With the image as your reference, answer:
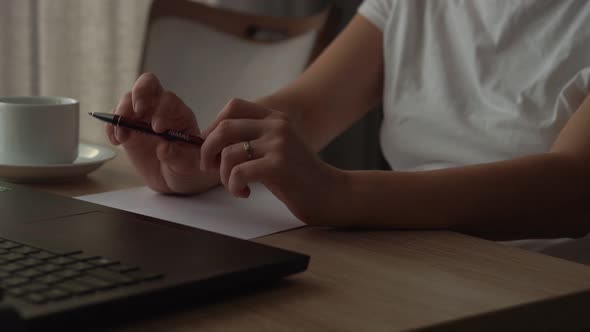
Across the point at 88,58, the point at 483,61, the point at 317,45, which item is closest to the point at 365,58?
the point at 483,61

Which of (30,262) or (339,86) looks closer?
(30,262)

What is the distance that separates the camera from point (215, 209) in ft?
2.80

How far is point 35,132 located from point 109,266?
48 cm

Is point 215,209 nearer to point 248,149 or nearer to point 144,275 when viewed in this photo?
point 248,149

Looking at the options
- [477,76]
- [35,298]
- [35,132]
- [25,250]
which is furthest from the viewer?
[477,76]

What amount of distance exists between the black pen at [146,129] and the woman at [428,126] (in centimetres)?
1

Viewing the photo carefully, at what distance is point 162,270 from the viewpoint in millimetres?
534

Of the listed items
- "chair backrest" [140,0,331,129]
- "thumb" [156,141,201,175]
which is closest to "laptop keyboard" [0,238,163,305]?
"thumb" [156,141,201,175]

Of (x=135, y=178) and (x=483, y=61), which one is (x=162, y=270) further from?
(x=483, y=61)

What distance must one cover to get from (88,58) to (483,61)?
1.49 metres

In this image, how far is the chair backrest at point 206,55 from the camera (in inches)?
69.7

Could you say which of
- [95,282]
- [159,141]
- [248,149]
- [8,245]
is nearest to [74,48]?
[159,141]

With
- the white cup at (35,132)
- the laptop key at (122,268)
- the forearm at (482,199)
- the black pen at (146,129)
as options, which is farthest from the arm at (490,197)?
the white cup at (35,132)

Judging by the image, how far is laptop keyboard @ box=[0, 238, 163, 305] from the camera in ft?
1.55
